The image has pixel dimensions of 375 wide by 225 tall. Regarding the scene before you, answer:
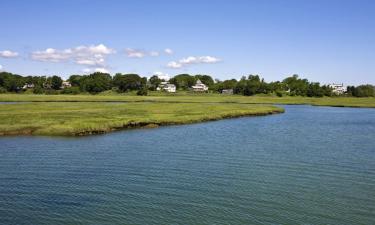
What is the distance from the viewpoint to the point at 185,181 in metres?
35.1

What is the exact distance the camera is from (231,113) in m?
105

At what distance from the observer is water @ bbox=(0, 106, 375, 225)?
2673cm

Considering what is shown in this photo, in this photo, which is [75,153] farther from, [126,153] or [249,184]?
[249,184]

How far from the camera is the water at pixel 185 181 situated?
26.7 meters

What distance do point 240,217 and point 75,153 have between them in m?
26.7

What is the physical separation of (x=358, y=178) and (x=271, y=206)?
12.7m

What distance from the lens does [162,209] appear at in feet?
90.8

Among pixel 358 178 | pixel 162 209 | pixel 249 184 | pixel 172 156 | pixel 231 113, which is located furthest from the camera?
pixel 231 113

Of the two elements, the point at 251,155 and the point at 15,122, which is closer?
the point at 251,155

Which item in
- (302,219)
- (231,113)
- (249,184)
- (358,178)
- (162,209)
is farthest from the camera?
(231,113)

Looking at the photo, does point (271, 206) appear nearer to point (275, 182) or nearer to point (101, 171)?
point (275, 182)

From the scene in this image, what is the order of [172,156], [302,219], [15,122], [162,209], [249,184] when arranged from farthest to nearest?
[15,122] < [172,156] < [249,184] < [162,209] < [302,219]

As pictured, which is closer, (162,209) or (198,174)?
(162,209)

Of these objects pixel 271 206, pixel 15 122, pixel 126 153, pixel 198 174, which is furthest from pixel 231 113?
pixel 271 206
